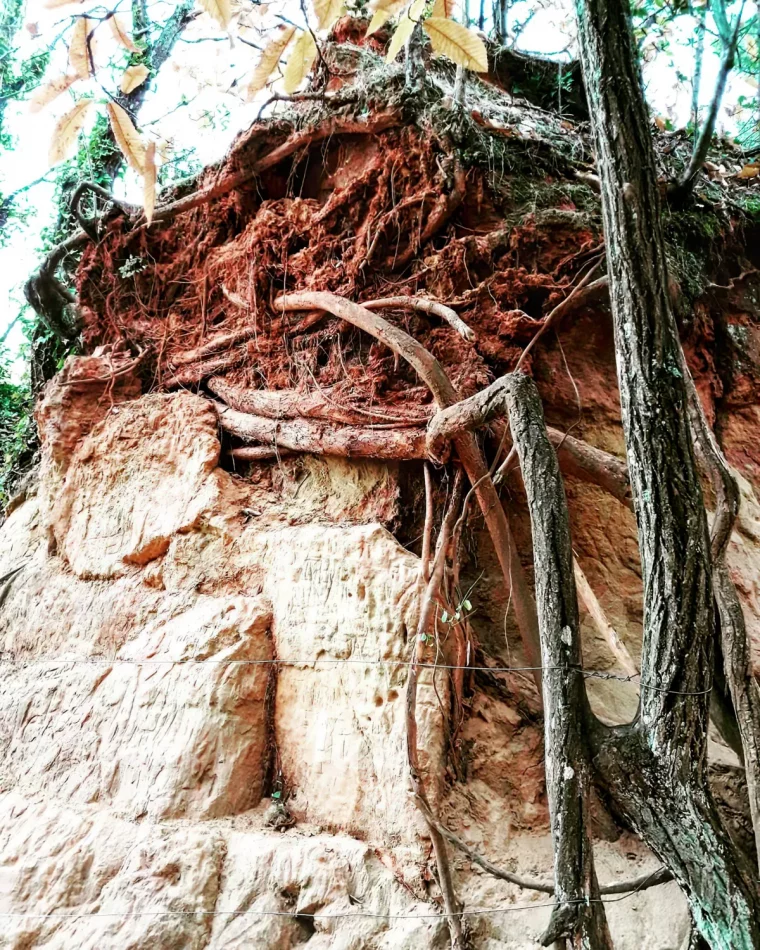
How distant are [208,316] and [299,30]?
3171 millimetres

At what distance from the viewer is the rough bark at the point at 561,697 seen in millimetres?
1964

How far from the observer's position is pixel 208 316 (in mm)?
4648

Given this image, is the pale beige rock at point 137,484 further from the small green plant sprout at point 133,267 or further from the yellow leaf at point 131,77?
the yellow leaf at point 131,77

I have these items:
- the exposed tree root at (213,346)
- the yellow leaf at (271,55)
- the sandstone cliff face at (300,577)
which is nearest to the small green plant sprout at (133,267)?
the sandstone cliff face at (300,577)

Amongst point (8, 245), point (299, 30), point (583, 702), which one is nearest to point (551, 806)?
point (583, 702)

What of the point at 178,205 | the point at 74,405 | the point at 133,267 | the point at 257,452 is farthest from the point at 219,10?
the point at 133,267

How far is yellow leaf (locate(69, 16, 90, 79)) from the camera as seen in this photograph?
1.54m

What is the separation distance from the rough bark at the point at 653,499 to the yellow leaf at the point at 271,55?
1.04m

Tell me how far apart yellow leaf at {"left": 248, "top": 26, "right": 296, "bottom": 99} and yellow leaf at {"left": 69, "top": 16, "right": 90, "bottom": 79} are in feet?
1.22

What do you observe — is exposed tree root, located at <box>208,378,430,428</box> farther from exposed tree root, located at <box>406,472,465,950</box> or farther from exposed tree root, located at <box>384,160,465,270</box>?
exposed tree root, located at <box>384,160,465,270</box>

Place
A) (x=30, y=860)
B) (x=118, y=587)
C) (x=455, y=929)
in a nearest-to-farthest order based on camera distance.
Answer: (x=455, y=929) → (x=30, y=860) → (x=118, y=587)

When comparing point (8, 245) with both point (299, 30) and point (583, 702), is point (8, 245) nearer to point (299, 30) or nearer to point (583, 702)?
point (299, 30)

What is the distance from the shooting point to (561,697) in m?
2.14

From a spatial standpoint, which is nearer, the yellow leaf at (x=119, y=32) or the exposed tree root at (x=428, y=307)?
the yellow leaf at (x=119, y=32)
